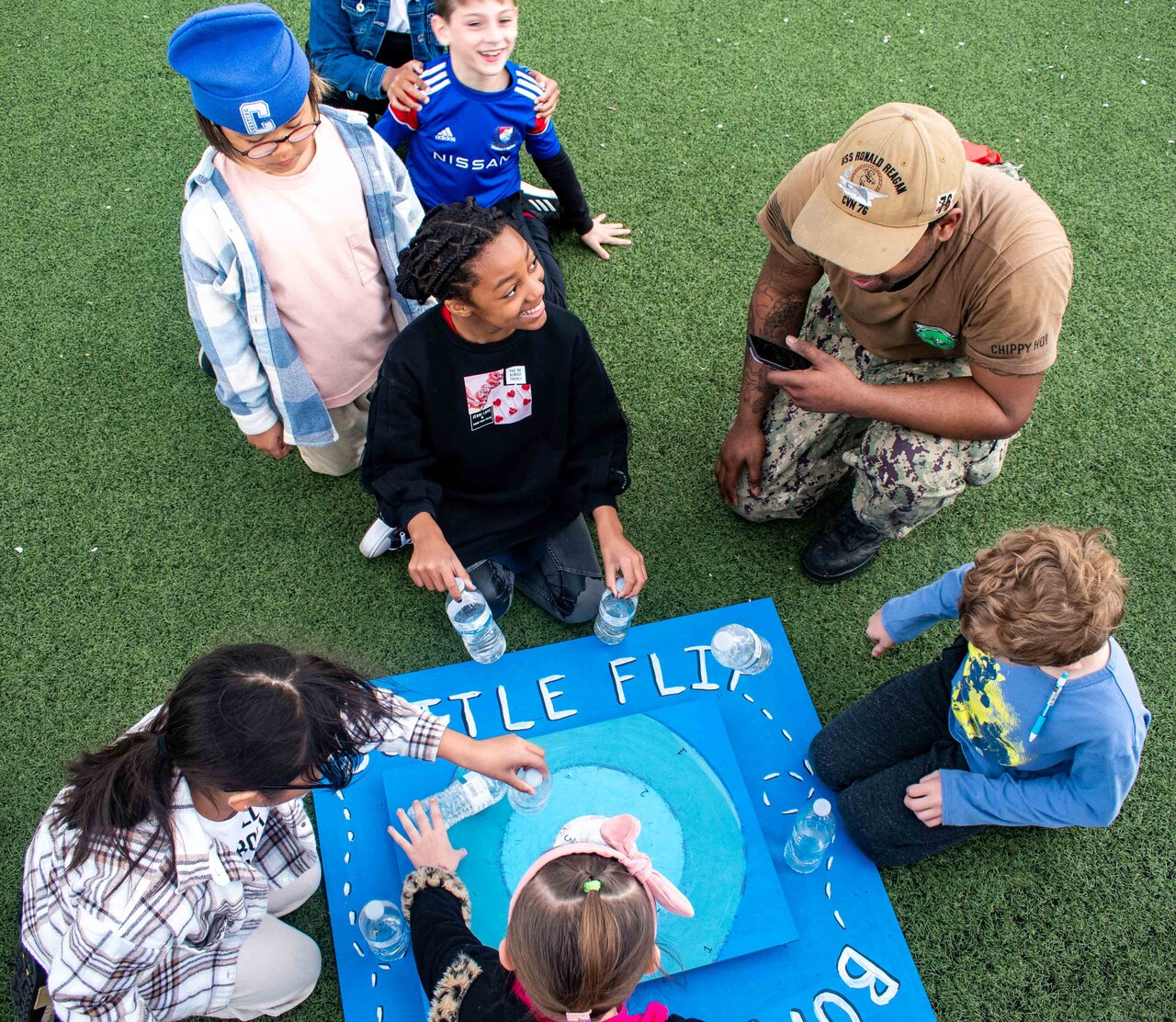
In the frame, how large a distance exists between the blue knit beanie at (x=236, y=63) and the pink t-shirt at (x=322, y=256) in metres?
0.22

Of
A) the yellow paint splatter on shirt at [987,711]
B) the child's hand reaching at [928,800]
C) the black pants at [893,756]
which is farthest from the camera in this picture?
the black pants at [893,756]

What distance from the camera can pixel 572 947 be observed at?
1.55m

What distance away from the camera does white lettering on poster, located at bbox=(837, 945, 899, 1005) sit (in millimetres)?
2391

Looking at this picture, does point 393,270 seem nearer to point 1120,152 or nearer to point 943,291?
point 943,291

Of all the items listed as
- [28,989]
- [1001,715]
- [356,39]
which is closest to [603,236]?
[356,39]

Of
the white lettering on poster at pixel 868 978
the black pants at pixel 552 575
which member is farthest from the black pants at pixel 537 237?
the white lettering on poster at pixel 868 978

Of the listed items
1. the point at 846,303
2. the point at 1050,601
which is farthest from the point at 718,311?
the point at 1050,601

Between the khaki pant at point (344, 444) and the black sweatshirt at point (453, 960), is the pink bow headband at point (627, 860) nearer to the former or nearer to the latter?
the black sweatshirt at point (453, 960)

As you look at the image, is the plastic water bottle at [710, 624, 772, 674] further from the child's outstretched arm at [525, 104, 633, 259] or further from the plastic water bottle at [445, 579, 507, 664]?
the child's outstretched arm at [525, 104, 633, 259]

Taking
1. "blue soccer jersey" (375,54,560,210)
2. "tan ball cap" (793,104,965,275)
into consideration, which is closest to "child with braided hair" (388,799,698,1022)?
"tan ball cap" (793,104,965,275)

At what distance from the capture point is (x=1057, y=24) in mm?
4496

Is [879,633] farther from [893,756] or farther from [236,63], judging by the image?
[236,63]

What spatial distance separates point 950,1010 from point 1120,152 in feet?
12.2

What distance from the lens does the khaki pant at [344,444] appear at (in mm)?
3076
